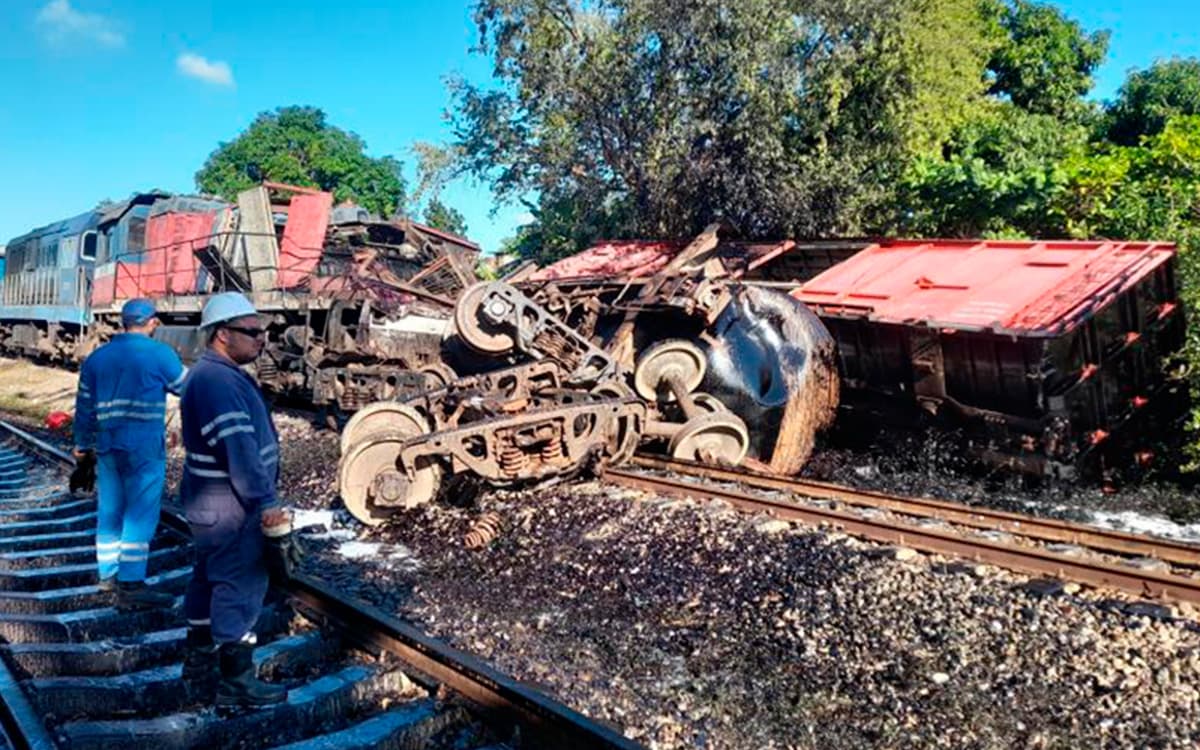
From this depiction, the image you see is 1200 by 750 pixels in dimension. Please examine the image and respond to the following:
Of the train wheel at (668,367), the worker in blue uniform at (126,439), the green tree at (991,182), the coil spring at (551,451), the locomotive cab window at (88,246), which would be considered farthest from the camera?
the locomotive cab window at (88,246)

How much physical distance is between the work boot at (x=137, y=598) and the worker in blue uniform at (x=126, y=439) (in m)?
0.02

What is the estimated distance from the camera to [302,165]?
46000 mm

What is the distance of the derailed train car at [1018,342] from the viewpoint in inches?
301

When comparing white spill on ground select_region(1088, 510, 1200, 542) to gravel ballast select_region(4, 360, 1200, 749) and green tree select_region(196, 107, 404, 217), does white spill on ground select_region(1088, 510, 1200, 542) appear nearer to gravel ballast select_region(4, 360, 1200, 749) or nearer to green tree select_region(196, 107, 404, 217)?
gravel ballast select_region(4, 360, 1200, 749)

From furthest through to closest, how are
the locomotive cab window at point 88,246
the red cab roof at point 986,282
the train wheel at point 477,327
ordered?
the locomotive cab window at point 88,246
the train wheel at point 477,327
the red cab roof at point 986,282

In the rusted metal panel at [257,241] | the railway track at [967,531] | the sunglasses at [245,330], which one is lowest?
the railway track at [967,531]

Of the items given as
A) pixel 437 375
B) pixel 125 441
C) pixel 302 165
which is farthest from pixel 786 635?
pixel 302 165

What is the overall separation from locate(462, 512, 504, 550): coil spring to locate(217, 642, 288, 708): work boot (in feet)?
8.74

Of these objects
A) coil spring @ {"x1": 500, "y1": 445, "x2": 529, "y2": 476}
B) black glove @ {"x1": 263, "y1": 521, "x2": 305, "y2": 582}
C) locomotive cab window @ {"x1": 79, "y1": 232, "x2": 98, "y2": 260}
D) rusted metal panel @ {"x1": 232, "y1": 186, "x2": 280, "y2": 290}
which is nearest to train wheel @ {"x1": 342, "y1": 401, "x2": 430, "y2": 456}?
coil spring @ {"x1": 500, "y1": 445, "x2": 529, "y2": 476}

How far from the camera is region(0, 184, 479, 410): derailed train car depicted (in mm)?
10867

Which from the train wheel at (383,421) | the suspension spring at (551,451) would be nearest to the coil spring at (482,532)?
the suspension spring at (551,451)

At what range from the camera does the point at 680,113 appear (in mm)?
14500

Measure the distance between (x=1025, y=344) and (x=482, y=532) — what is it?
197 inches

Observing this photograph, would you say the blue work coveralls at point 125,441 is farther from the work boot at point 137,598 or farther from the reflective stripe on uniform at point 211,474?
the reflective stripe on uniform at point 211,474
